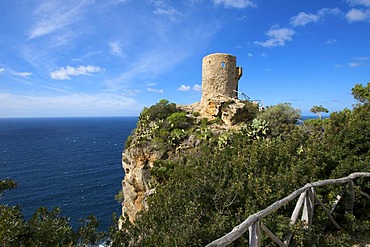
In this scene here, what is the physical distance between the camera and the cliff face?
1817 centimetres

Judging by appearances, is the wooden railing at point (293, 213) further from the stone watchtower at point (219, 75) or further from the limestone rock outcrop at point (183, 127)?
the stone watchtower at point (219, 75)

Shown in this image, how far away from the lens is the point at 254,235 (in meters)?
4.02

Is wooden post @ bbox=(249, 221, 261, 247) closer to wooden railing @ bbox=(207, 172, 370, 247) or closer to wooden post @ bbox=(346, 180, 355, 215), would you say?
wooden railing @ bbox=(207, 172, 370, 247)

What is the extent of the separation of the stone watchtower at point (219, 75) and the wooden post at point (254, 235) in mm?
20216

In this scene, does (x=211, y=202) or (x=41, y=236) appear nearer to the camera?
(x=41, y=236)

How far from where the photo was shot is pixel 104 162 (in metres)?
63.7

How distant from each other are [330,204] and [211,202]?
11.0 feet

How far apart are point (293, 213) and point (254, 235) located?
1749 mm

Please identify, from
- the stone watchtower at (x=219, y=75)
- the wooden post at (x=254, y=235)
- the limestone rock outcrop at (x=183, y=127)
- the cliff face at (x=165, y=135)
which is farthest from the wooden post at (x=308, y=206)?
the stone watchtower at (x=219, y=75)

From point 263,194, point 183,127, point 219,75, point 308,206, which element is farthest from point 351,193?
point 219,75

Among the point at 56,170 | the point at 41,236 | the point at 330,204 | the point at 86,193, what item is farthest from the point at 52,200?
the point at 330,204

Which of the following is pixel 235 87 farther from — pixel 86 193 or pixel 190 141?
pixel 86 193

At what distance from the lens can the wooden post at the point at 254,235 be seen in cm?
396

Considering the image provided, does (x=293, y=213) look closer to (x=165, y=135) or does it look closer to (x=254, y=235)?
(x=254, y=235)
